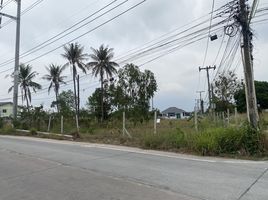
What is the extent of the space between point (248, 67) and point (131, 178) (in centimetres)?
900

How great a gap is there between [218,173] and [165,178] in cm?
163

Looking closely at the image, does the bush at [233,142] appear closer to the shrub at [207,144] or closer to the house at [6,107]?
the shrub at [207,144]

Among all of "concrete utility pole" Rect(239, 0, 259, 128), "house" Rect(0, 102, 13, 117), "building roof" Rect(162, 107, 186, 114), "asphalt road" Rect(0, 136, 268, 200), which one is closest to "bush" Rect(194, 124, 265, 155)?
"concrete utility pole" Rect(239, 0, 259, 128)

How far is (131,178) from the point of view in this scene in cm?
991

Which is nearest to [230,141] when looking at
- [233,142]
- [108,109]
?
[233,142]

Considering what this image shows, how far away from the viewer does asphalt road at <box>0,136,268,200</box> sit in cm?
807

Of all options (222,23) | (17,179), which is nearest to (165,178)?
(17,179)

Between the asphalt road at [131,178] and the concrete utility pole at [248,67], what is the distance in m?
3.82

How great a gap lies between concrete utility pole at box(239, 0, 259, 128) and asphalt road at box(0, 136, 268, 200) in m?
3.82

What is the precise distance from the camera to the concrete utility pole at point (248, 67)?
1634 centimetres

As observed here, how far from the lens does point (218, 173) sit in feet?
34.4

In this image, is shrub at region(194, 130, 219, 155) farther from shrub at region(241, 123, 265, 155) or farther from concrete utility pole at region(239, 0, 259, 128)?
concrete utility pole at region(239, 0, 259, 128)

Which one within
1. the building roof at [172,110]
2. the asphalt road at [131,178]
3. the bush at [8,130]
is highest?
the building roof at [172,110]

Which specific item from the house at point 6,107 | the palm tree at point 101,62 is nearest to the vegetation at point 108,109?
the palm tree at point 101,62
